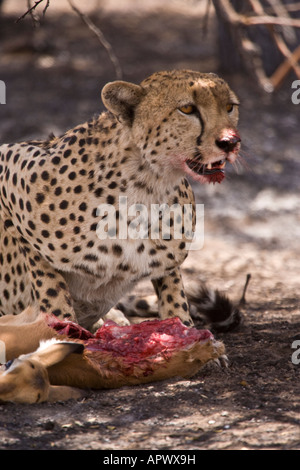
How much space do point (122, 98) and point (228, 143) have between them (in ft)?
1.76

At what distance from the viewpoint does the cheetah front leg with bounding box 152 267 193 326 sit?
3961 mm

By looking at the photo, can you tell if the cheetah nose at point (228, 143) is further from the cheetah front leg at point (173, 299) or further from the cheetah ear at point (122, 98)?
the cheetah front leg at point (173, 299)

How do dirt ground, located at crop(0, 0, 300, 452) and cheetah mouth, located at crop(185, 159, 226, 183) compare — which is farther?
cheetah mouth, located at crop(185, 159, 226, 183)

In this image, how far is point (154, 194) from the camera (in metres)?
3.69

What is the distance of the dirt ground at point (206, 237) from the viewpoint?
115 inches

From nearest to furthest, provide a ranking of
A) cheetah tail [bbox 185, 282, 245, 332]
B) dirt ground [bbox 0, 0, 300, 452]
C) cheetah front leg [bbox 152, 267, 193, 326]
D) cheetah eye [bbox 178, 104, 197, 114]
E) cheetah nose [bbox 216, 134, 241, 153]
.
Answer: dirt ground [bbox 0, 0, 300, 452]
cheetah nose [bbox 216, 134, 241, 153]
cheetah eye [bbox 178, 104, 197, 114]
cheetah front leg [bbox 152, 267, 193, 326]
cheetah tail [bbox 185, 282, 245, 332]

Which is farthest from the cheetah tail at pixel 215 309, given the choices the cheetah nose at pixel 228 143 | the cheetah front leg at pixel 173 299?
the cheetah nose at pixel 228 143

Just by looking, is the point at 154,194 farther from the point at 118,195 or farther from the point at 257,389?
the point at 257,389

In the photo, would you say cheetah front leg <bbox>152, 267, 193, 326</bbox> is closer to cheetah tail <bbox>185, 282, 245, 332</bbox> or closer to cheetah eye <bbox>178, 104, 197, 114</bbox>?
cheetah tail <bbox>185, 282, 245, 332</bbox>

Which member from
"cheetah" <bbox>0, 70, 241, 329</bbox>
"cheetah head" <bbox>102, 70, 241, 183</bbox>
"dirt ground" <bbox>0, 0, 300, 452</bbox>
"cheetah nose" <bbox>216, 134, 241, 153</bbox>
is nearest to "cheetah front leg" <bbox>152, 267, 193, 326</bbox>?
"cheetah" <bbox>0, 70, 241, 329</bbox>

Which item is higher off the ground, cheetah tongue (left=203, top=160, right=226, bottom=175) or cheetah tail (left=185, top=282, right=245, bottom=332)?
cheetah tongue (left=203, top=160, right=226, bottom=175)

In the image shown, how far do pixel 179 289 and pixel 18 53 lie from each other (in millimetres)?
Result: 6798

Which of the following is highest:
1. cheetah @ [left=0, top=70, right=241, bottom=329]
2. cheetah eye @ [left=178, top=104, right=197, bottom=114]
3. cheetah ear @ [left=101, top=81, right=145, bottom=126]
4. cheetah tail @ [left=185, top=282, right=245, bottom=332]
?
cheetah ear @ [left=101, top=81, right=145, bottom=126]

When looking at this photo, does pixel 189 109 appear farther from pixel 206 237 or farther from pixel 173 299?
pixel 206 237
